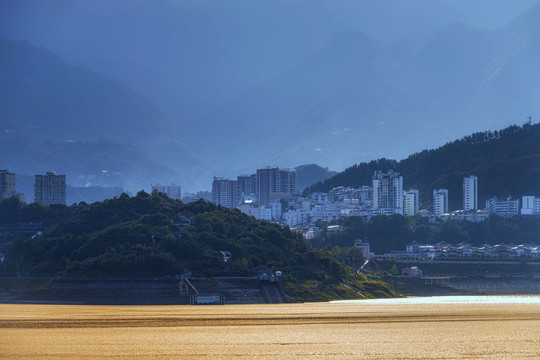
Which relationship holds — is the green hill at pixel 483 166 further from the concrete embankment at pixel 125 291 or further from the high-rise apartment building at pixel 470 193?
the concrete embankment at pixel 125 291

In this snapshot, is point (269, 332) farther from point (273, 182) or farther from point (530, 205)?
point (273, 182)

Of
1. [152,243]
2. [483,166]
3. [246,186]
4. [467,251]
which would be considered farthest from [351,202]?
[152,243]

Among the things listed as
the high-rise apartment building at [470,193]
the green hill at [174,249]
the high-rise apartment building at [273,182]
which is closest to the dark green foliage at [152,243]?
the green hill at [174,249]

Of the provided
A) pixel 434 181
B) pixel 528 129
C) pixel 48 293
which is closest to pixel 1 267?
pixel 48 293

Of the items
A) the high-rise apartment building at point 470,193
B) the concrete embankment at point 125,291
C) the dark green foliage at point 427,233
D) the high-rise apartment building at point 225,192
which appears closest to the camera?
the concrete embankment at point 125,291

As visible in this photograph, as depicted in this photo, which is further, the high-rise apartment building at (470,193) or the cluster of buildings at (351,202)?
the high-rise apartment building at (470,193)

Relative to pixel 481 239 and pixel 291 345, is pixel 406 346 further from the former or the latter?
pixel 481 239
